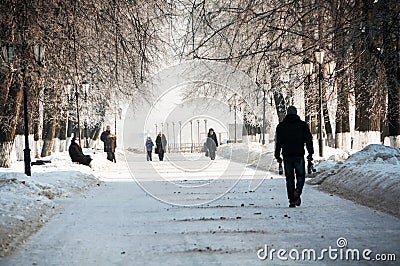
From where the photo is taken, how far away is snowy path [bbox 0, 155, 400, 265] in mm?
7852

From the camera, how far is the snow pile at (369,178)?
12711 millimetres

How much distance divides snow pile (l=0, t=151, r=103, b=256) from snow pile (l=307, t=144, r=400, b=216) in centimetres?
580

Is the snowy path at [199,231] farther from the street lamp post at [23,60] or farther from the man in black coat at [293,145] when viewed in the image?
the street lamp post at [23,60]

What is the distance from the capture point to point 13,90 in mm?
24344

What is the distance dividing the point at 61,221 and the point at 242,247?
3931 millimetres

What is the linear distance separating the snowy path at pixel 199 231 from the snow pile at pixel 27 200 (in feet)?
0.81

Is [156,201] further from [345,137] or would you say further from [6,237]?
[345,137]

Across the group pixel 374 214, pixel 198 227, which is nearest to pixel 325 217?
pixel 374 214

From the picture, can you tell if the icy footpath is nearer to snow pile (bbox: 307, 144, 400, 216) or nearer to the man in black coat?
the man in black coat

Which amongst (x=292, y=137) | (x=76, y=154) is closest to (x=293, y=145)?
(x=292, y=137)

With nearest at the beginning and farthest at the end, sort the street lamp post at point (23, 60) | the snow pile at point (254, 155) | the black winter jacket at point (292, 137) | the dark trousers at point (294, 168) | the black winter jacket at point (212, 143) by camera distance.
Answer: the dark trousers at point (294, 168) → the black winter jacket at point (292, 137) → the street lamp post at point (23, 60) → the snow pile at point (254, 155) → the black winter jacket at point (212, 143)

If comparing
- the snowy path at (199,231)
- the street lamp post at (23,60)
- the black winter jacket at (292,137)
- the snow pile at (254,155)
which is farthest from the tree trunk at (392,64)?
the street lamp post at (23,60)

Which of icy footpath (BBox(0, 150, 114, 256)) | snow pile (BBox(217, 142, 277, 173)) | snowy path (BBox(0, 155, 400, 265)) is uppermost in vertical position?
snow pile (BBox(217, 142, 277, 173))

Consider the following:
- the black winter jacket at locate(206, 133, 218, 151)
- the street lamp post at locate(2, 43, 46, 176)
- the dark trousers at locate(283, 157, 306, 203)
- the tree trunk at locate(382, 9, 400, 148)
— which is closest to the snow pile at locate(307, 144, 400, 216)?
the dark trousers at locate(283, 157, 306, 203)
